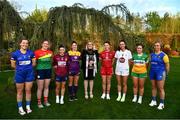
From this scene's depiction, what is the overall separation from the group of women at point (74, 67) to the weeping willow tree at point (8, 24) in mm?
1886

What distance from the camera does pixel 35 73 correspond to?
20.2 ft

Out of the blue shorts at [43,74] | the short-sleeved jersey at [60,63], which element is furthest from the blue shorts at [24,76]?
the short-sleeved jersey at [60,63]

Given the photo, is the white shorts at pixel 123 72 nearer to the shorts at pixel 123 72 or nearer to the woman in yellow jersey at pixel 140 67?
the shorts at pixel 123 72

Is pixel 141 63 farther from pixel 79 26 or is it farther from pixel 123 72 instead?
pixel 79 26

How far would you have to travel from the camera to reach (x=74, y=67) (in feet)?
21.0

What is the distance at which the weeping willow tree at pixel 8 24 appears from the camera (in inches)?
301

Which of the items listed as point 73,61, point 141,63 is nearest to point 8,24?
point 73,61

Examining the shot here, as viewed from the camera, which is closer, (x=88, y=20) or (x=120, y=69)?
(x=120, y=69)

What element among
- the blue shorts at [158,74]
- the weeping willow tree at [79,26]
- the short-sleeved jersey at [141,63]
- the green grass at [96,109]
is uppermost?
the weeping willow tree at [79,26]

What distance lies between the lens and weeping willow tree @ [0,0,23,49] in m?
7.66

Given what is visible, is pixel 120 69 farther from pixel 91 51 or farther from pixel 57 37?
pixel 57 37

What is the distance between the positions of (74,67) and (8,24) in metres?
2.41

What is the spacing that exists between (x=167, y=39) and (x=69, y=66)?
1857cm

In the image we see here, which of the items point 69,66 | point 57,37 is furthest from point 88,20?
point 69,66
